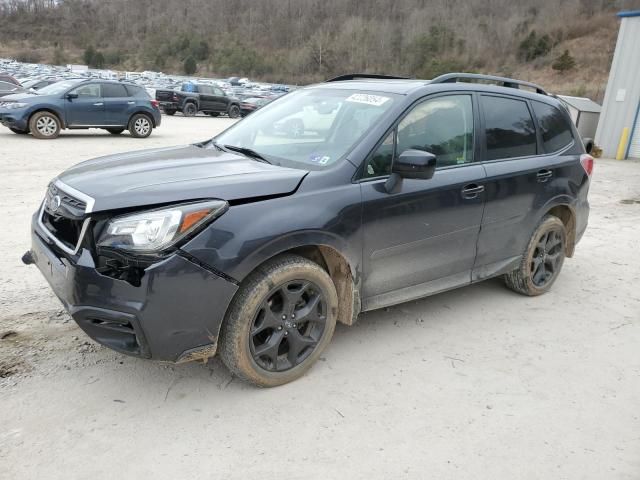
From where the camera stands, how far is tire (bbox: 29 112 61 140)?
13.4 metres

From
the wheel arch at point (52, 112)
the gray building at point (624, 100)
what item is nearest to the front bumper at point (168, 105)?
the wheel arch at point (52, 112)

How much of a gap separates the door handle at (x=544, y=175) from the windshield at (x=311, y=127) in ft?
5.15

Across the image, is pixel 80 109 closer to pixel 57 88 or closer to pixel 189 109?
pixel 57 88

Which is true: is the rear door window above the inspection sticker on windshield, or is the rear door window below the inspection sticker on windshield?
below

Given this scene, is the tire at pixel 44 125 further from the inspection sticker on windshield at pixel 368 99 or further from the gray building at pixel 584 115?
the gray building at pixel 584 115

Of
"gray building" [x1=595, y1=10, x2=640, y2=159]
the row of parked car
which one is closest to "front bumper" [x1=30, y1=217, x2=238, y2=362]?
the row of parked car

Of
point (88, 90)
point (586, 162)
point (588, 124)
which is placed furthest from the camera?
point (588, 124)

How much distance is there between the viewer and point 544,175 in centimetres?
443

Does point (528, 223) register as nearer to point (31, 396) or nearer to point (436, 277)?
point (436, 277)

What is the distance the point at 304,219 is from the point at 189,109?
25.8m

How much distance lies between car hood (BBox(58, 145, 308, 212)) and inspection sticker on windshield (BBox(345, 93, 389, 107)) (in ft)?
2.78

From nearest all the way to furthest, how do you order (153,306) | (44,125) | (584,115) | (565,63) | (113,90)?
(153,306), (44,125), (113,90), (584,115), (565,63)

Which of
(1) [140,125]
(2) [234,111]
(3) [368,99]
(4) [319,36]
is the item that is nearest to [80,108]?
(1) [140,125]

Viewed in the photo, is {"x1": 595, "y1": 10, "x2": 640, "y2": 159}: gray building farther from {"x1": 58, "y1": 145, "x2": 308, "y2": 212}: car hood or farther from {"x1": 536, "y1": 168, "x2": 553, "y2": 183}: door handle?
{"x1": 58, "y1": 145, "x2": 308, "y2": 212}: car hood
